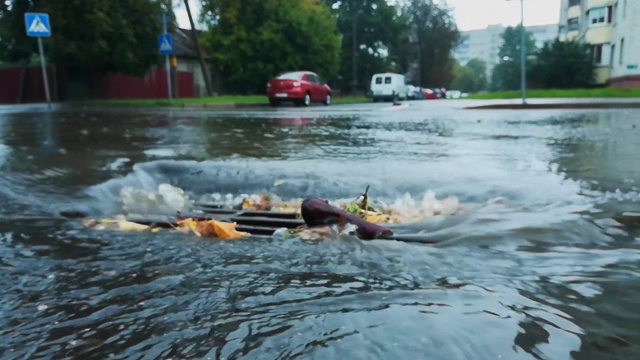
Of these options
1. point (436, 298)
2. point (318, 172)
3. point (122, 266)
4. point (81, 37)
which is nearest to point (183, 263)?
point (122, 266)

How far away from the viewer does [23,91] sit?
3105 centimetres

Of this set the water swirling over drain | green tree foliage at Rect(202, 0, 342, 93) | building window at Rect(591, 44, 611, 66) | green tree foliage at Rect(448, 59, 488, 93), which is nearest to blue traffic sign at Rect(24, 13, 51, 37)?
the water swirling over drain

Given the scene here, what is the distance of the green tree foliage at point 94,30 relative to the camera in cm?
2230

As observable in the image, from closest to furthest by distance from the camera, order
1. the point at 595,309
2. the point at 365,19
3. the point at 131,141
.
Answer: the point at 595,309
the point at 131,141
the point at 365,19

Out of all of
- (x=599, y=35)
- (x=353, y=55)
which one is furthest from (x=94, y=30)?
(x=599, y=35)

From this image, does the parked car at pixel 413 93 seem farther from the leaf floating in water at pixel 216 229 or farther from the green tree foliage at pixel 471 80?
the green tree foliage at pixel 471 80

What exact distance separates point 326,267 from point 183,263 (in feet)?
2.01

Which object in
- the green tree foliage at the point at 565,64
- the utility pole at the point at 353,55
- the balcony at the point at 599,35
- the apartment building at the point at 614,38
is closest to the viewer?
the apartment building at the point at 614,38

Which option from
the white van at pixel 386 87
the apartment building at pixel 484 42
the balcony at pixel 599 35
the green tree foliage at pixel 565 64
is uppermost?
the apartment building at pixel 484 42

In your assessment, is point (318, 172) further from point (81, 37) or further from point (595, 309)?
point (81, 37)

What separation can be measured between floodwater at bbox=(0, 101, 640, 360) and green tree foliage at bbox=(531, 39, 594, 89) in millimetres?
35238

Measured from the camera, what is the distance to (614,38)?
1517 inches

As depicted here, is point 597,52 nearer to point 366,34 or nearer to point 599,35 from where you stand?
point 599,35

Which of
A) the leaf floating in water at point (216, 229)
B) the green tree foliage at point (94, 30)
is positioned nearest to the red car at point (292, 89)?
the green tree foliage at point (94, 30)
